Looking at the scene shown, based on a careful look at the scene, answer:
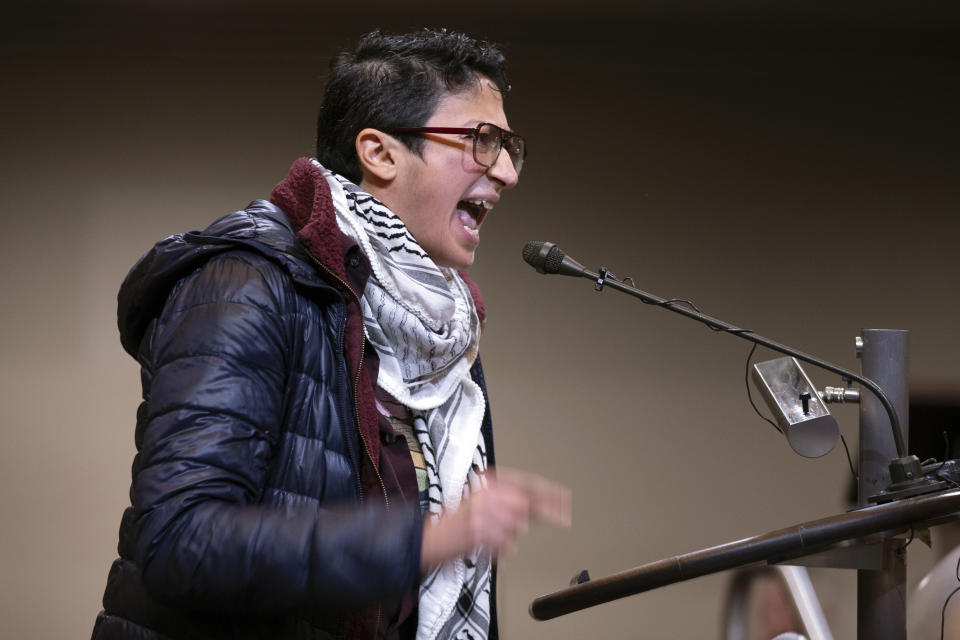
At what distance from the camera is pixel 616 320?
10.8 feet

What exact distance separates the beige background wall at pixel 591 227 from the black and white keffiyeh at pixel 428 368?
1.96 metres

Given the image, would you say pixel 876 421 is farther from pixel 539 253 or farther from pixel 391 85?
pixel 391 85

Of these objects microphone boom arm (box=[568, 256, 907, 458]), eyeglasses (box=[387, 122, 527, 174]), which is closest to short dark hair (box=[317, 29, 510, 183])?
eyeglasses (box=[387, 122, 527, 174])

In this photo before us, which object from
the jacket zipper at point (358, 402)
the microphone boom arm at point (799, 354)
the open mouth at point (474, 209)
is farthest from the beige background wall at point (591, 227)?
the jacket zipper at point (358, 402)

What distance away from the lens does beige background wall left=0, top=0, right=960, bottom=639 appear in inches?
124

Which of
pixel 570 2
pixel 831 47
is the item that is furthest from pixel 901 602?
pixel 831 47

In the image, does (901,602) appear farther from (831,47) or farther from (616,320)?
(831,47)

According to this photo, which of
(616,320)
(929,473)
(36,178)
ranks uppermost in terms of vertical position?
(36,178)

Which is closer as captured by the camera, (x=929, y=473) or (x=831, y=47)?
(x=929, y=473)

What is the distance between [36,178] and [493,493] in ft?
9.82

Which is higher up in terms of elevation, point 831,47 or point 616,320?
point 831,47

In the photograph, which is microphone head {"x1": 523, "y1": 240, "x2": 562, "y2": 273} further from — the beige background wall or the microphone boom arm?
the beige background wall

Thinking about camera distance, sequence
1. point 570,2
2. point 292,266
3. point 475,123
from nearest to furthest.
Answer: point 292,266 → point 475,123 → point 570,2

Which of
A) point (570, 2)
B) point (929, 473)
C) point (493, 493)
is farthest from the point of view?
point (570, 2)
